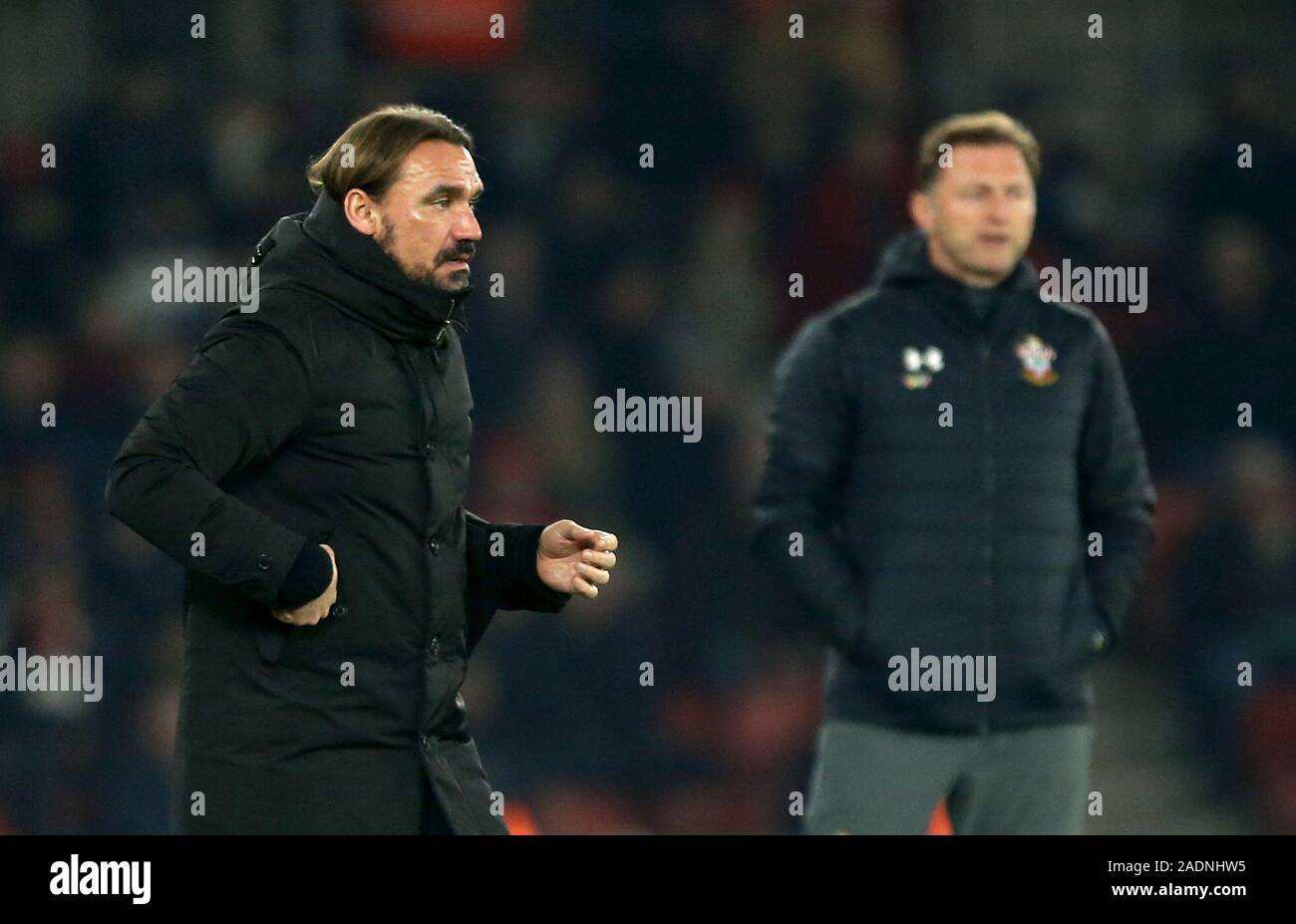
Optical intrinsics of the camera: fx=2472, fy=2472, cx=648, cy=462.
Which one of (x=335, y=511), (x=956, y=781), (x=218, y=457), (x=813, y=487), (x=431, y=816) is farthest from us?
(x=813, y=487)

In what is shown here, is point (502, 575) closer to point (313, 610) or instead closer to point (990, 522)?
point (313, 610)

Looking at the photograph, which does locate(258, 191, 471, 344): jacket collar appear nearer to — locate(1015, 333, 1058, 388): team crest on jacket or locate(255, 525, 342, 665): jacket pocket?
locate(255, 525, 342, 665): jacket pocket

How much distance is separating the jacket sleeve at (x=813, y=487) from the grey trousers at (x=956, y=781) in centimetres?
23

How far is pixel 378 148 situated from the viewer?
12.4 ft

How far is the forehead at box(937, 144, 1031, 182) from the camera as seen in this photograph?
5.04 metres

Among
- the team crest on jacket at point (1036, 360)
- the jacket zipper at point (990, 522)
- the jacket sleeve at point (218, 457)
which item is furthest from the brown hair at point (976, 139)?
the jacket sleeve at point (218, 457)

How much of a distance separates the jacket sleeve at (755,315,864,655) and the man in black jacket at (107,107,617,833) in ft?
3.68

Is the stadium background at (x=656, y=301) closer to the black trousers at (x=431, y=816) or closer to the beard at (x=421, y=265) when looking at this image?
the black trousers at (x=431, y=816)

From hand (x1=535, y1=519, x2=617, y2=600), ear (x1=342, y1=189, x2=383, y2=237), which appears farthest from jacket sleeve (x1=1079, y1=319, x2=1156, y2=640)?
ear (x1=342, y1=189, x2=383, y2=237)

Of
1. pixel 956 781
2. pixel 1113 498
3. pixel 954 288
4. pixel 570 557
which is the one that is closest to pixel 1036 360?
pixel 954 288

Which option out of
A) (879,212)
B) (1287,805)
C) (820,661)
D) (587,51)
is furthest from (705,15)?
(1287,805)

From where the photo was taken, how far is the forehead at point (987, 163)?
199 inches

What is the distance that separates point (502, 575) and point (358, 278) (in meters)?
0.53

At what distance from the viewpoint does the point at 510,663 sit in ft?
23.2
